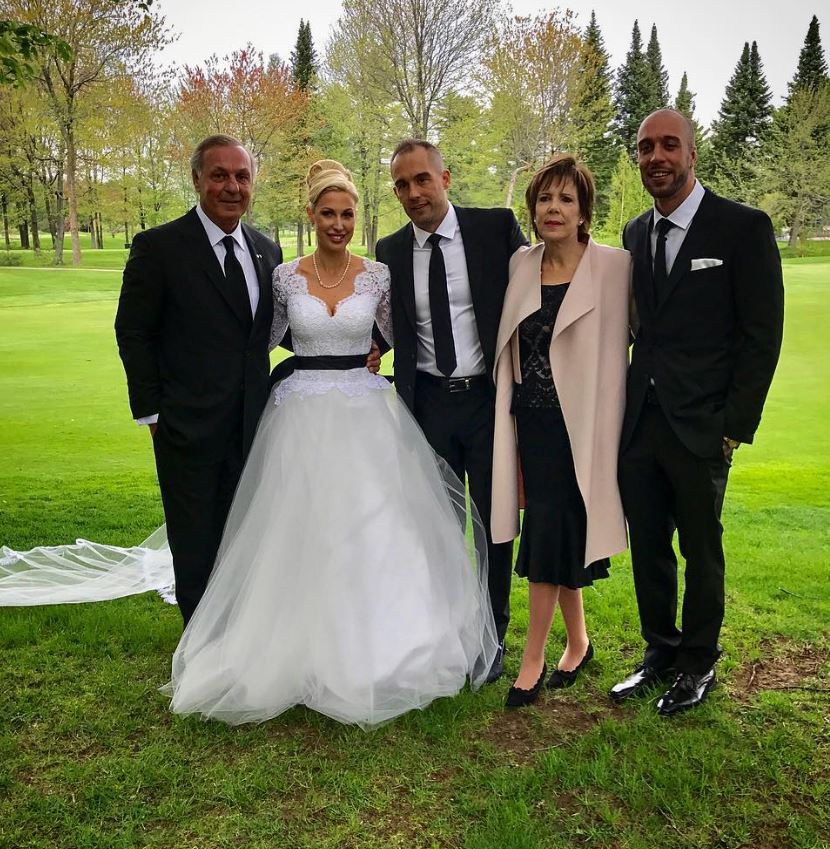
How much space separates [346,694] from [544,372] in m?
1.37

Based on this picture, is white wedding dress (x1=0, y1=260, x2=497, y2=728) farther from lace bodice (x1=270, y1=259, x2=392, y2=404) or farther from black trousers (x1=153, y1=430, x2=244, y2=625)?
black trousers (x1=153, y1=430, x2=244, y2=625)

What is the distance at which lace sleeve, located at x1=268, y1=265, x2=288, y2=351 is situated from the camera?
3.22m

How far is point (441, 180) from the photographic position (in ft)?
10.4

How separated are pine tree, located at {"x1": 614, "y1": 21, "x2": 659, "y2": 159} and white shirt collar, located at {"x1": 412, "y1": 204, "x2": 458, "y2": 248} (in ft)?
98.7

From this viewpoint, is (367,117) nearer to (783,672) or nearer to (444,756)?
(783,672)

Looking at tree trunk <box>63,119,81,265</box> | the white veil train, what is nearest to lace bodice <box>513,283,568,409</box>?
the white veil train

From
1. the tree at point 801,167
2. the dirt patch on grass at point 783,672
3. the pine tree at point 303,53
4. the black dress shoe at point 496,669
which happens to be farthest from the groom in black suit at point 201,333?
the pine tree at point 303,53

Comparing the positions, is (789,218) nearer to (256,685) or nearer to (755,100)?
(755,100)

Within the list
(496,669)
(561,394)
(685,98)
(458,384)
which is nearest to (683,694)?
(496,669)

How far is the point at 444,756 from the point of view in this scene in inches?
104

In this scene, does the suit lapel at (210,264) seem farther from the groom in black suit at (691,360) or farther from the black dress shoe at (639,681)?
the black dress shoe at (639,681)

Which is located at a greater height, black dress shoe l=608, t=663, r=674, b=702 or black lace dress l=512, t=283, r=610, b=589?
black lace dress l=512, t=283, r=610, b=589

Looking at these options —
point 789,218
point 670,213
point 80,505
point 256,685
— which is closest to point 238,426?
point 256,685

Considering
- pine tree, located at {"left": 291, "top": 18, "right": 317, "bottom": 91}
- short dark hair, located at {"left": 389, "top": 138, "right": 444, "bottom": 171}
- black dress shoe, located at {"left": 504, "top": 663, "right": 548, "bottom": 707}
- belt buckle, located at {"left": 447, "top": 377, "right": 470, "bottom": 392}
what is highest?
pine tree, located at {"left": 291, "top": 18, "right": 317, "bottom": 91}
